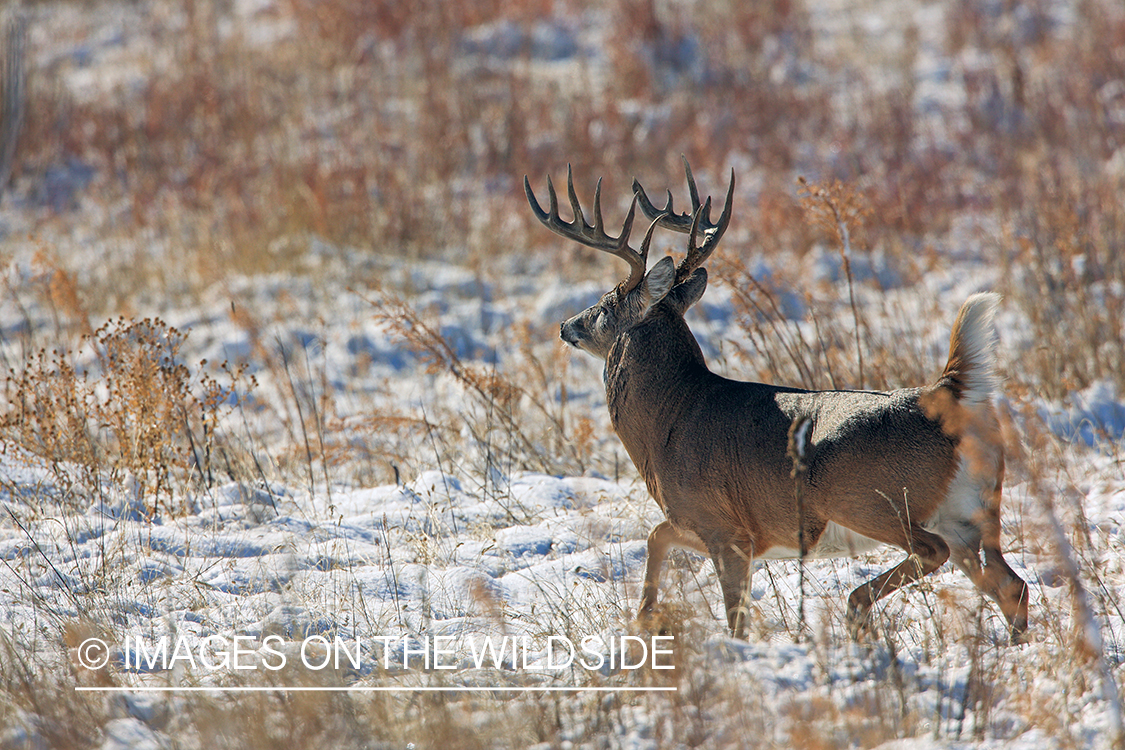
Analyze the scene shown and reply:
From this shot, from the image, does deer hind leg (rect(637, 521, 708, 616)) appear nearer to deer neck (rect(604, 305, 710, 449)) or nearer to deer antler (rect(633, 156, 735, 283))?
deer neck (rect(604, 305, 710, 449))

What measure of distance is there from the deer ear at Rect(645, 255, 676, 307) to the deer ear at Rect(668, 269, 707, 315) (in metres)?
0.14

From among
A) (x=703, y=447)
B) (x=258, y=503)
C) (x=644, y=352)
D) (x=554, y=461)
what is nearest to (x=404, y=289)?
(x=554, y=461)

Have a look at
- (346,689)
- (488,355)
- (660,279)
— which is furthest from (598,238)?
(488,355)

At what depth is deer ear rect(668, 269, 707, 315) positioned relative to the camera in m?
4.41

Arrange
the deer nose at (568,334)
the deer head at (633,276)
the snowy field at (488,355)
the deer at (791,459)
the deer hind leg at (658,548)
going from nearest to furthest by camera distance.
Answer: the snowy field at (488,355)
the deer at (791,459)
the deer hind leg at (658,548)
the deer head at (633,276)
the deer nose at (568,334)

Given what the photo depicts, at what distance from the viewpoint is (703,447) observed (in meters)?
3.83

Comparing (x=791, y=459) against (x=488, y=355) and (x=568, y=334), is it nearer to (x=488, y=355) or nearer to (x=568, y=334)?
(x=568, y=334)

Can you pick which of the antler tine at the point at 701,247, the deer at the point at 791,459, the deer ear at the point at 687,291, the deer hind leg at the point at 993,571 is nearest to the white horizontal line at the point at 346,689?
the deer at the point at 791,459

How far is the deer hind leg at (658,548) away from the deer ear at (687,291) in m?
1.00

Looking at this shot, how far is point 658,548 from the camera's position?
4.02 meters

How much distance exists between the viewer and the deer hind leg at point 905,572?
3281 mm

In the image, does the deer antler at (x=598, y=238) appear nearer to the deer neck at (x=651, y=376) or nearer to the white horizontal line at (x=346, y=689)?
the deer neck at (x=651, y=376)

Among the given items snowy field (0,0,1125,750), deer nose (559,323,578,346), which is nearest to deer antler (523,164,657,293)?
deer nose (559,323,578,346)

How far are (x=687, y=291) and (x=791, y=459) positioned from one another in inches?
45.9
